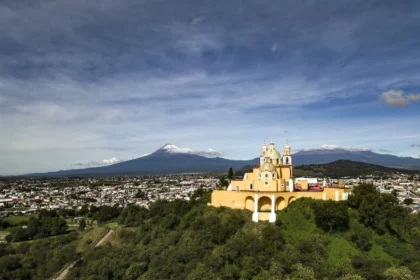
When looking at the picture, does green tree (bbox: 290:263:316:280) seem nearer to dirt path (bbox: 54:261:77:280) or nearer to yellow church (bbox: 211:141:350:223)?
yellow church (bbox: 211:141:350:223)

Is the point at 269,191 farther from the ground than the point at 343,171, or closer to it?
closer to it

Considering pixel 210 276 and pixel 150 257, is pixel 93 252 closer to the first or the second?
pixel 150 257

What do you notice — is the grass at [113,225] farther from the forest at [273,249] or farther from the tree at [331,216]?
the tree at [331,216]

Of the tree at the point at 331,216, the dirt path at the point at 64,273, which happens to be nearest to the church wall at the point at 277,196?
the tree at the point at 331,216

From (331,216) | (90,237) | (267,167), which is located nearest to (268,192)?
(267,167)

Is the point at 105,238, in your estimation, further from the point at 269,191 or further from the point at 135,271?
the point at 269,191

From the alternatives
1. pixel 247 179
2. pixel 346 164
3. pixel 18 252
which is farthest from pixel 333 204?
pixel 346 164
